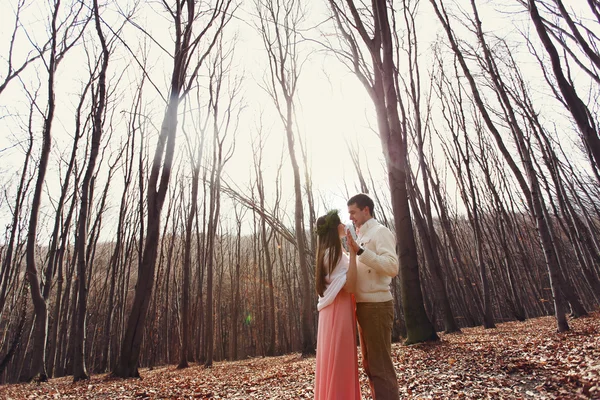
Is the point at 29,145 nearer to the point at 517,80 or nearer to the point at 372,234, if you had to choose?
the point at 372,234

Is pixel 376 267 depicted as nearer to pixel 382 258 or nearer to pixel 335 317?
pixel 382 258

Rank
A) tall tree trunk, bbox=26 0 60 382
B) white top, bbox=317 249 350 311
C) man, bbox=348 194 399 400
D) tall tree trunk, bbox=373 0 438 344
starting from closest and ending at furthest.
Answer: man, bbox=348 194 399 400
white top, bbox=317 249 350 311
tall tree trunk, bbox=373 0 438 344
tall tree trunk, bbox=26 0 60 382

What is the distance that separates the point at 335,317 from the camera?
6.72 ft

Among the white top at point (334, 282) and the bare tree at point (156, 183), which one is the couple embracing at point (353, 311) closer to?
the white top at point (334, 282)

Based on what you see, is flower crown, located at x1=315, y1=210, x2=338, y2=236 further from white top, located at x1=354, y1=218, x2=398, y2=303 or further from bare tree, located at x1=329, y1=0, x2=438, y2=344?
bare tree, located at x1=329, y1=0, x2=438, y2=344

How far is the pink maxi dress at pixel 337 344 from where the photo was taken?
1.92 meters

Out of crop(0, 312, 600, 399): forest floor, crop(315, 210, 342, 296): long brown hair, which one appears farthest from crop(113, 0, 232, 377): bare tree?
crop(315, 210, 342, 296): long brown hair

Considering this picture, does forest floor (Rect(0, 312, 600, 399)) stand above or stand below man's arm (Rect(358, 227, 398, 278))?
below

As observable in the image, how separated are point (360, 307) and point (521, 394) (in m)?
1.75

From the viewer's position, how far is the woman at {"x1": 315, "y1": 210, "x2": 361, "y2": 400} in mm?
1931

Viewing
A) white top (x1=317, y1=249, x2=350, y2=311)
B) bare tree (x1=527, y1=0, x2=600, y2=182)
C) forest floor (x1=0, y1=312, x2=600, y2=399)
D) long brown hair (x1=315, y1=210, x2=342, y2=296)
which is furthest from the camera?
bare tree (x1=527, y1=0, x2=600, y2=182)

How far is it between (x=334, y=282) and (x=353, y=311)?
23 cm

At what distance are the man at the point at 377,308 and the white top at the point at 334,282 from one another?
0.36 ft

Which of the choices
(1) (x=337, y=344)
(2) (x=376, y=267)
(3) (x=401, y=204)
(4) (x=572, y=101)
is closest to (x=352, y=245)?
(2) (x=376, y=267)
